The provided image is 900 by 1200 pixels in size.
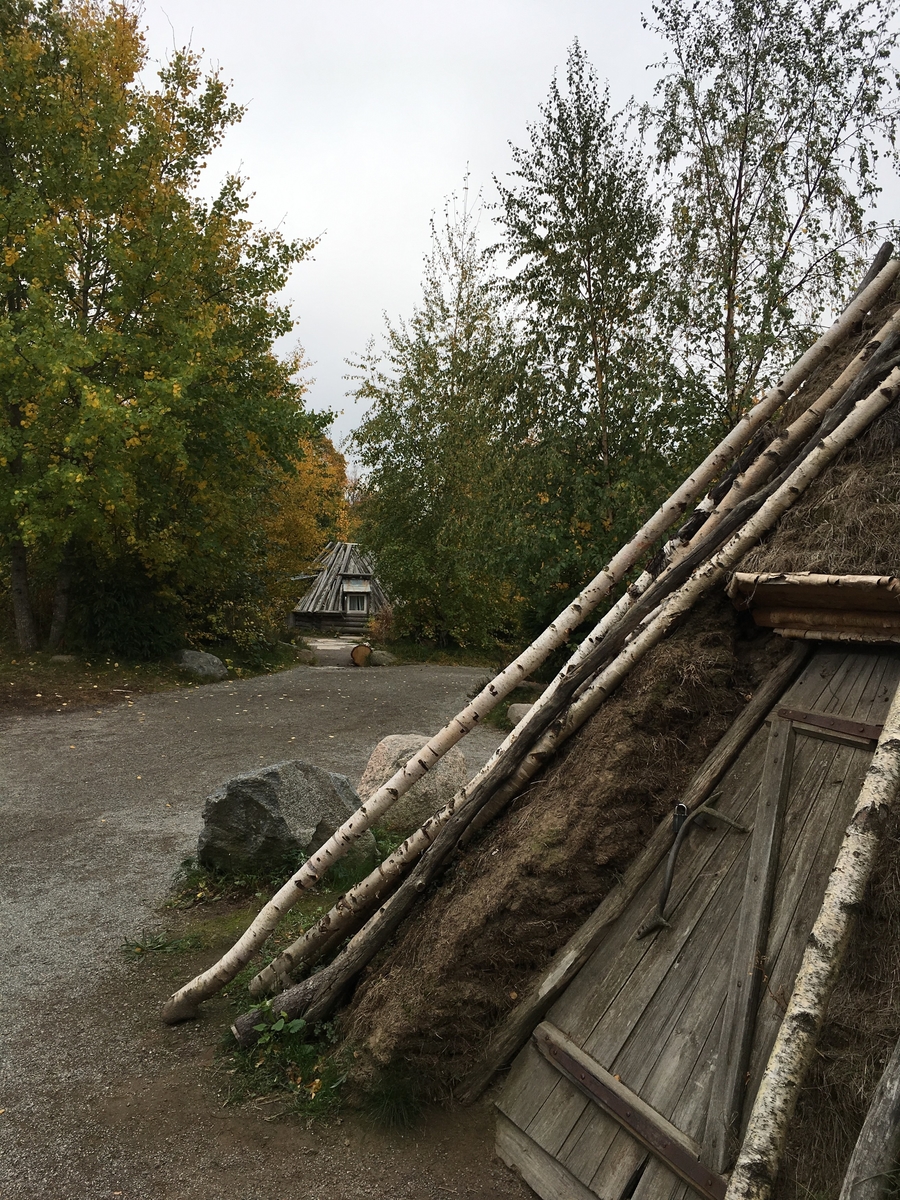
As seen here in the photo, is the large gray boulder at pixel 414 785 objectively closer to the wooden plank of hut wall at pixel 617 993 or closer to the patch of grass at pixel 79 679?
the wooden plank of hut wall at pixel 617 993

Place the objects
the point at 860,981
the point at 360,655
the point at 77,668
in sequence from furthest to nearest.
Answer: the point at 360,655
the point at 77,668
the point at 860,981

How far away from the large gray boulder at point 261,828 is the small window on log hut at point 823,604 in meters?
3.90

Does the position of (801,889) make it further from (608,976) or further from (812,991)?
(608,976)

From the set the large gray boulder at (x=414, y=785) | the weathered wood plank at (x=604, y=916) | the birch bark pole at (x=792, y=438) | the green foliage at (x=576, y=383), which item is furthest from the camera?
the green foliage at (x=576, y=383)

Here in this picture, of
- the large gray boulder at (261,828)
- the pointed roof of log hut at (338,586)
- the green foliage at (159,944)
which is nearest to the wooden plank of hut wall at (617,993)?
the green foliage at (159,944)

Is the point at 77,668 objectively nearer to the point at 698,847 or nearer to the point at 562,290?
the point at 562,290

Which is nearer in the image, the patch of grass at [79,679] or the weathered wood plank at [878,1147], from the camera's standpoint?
the weathered wood plank at [878,1147]

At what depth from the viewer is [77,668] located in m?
14.8

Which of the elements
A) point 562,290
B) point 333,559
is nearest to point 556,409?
point 562,290

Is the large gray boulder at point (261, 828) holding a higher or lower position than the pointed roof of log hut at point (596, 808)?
lower

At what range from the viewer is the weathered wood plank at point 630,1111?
2830 mm

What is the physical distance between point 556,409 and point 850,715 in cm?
976

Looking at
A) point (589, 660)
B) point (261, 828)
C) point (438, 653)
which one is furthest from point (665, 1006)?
point (438, 653)

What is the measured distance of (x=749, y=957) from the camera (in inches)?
123
